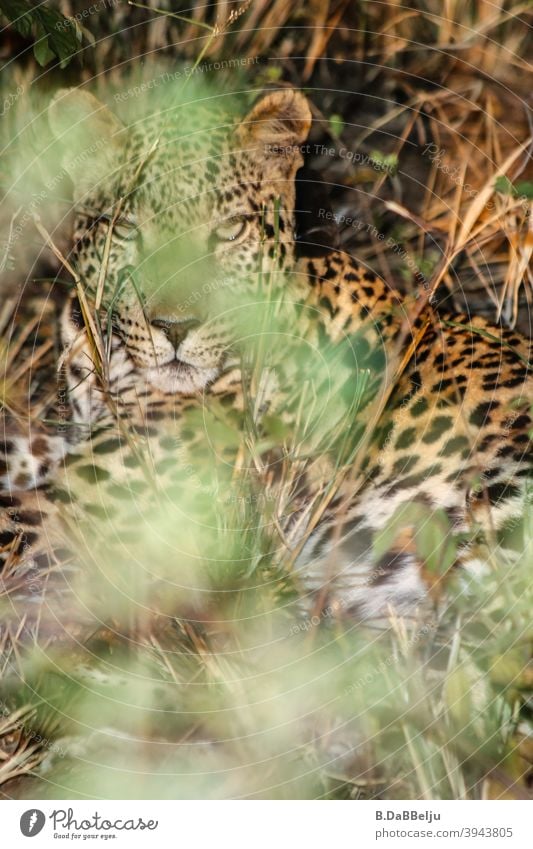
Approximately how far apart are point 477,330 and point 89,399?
0.69 meters

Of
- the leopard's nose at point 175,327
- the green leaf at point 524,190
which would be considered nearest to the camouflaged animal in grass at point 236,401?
the leopard's nose at point 175,327

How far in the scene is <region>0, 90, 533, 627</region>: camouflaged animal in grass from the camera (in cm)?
172

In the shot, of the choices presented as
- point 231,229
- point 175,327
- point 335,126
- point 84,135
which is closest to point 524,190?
point 335,126

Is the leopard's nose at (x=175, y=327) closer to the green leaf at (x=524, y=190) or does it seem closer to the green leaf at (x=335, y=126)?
the green leaf at (x=335, y=126)

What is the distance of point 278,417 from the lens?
5.76 feet

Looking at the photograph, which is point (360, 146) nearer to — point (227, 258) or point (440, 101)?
point (440, 101)

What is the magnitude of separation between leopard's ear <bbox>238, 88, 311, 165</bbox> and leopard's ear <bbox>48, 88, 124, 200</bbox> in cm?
23

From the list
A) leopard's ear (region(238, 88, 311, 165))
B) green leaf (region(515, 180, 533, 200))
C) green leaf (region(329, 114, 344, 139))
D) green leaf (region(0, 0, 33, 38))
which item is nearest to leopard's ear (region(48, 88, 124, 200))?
green leaf (region(0, 0, 33, 38))

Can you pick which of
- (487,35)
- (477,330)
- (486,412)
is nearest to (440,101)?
(487,35)
